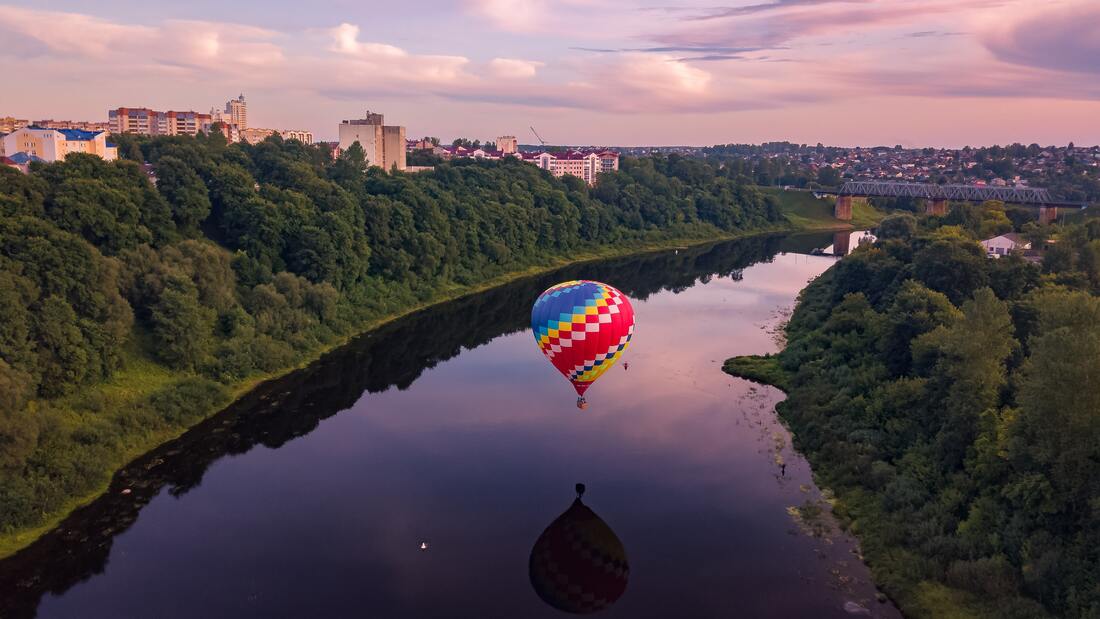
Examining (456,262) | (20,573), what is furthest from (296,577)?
(456,262)

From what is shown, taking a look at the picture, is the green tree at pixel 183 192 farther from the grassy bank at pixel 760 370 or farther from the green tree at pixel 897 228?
the green tree at pixel 897 228

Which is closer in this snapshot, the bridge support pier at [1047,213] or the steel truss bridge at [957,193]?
the bridge support pier at [1047,213]

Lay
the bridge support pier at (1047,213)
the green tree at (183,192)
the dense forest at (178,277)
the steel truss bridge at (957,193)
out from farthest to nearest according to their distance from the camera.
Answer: the steel truss bridge at (957,193), the bridge support pier at (1047,213), the green tree at (183,192), the dense forest at (178,277)

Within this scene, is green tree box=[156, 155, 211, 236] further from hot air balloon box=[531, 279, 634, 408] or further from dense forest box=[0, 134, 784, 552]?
hot air balloon box=[531, 279, 634, 408]

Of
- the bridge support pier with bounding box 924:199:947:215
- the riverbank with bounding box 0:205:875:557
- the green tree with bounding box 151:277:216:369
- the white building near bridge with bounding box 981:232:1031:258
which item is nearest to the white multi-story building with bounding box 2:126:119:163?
the green tree with bounding box 151:277:216:369

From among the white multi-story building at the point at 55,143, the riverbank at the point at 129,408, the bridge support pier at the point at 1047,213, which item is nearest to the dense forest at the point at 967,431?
the riverbank at the point at 129,408
